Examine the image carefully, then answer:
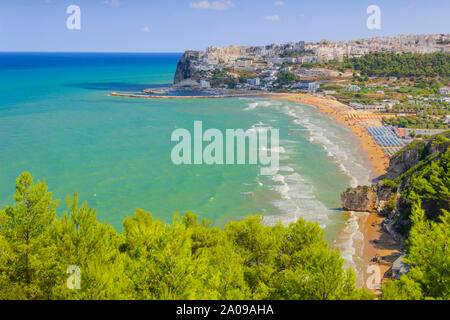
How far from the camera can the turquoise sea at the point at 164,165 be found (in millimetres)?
34312

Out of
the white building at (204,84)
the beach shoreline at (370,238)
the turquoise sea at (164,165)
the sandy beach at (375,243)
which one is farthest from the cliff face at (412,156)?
the white building at (204,84)

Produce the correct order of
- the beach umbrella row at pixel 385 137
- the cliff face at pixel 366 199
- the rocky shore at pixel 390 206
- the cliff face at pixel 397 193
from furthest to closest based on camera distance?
the beach umbrella row at pixel 385 137, the cliff face at pixel 366 199, the cliff face at pixel 397 193, the rocky shore at pixel 390 206

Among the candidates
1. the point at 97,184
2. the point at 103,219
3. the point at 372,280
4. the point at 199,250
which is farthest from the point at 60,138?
the point at 372,280

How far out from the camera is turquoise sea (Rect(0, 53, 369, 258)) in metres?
34.3

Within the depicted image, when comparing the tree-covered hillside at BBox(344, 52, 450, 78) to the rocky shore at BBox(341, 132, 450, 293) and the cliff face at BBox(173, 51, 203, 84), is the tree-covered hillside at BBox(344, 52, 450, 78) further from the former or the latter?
the rocky shore at BBox(341, 132, 450, 293)

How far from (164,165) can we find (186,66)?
110 m

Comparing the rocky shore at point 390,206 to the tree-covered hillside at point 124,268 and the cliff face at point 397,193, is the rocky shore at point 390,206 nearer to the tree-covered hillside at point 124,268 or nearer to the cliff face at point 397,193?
the cliff face at point 397,193

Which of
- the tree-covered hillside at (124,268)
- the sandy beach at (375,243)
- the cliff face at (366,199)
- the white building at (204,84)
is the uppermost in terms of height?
the white building at (204,84)

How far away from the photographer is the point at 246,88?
418 feet

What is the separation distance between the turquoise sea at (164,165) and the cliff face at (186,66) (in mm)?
63707

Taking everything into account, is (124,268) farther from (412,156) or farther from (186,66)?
(186,66)

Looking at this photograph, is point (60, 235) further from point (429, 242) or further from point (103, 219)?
point (103, 219)

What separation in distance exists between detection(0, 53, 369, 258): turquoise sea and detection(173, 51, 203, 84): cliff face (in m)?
63.7
